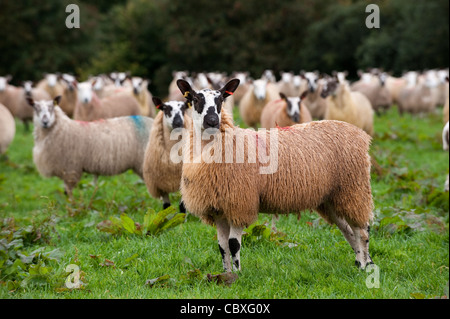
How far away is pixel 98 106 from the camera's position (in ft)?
36.7

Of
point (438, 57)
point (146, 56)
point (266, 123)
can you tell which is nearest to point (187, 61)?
point (146, 56)

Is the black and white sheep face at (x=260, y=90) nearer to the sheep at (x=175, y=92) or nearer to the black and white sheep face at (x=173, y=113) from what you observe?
the sheep at (x=175, y=92)

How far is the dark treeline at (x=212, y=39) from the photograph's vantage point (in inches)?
1176

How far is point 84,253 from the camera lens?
5266 millimetres

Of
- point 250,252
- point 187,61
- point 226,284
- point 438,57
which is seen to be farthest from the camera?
point 187,61

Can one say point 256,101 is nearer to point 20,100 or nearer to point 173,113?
point 173,113

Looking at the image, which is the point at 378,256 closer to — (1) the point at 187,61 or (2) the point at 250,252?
(2) the point at 250,252

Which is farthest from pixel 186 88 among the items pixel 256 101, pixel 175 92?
pixel 175 92

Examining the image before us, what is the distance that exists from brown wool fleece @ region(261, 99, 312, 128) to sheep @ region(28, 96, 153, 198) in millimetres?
2169

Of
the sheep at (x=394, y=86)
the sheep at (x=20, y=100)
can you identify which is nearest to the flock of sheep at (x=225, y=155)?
the sheep at (x=20, y=100)

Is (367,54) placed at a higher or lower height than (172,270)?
higher

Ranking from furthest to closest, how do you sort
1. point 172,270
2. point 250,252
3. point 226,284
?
point 250,252 → point 172,270 → point 226,284

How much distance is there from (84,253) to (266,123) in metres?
5.00

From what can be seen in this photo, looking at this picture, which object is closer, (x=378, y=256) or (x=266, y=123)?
(x=378, y=256)
